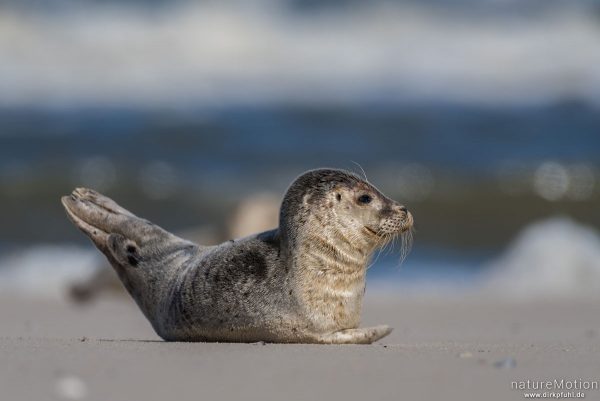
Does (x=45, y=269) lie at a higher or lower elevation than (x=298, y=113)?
lower

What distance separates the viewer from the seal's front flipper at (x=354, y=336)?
4.88 metres

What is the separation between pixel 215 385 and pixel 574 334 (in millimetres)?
2685

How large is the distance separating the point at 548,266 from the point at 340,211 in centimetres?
516

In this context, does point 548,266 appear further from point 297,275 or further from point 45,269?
point 297,275

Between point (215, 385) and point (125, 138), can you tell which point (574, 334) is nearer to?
point (215, 385)

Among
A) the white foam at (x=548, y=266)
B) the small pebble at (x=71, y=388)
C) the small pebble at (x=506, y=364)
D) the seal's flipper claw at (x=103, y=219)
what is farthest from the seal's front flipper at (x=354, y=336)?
the white foam at (x=548, y=266)

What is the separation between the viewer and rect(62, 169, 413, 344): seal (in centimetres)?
486

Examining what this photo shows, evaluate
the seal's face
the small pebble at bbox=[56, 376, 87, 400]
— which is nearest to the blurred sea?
the seal's face

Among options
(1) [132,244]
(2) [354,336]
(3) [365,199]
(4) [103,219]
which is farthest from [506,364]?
(4) [103,219]

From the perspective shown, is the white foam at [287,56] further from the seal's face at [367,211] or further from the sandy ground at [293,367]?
the seal's face at [367,211]

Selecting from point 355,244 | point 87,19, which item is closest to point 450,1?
point 87,19

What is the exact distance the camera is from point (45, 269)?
35.8ft

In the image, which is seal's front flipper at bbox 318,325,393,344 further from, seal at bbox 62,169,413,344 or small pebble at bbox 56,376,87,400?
small pebble at bbox 56,376,87,400

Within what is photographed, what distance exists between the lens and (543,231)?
10672 mm
